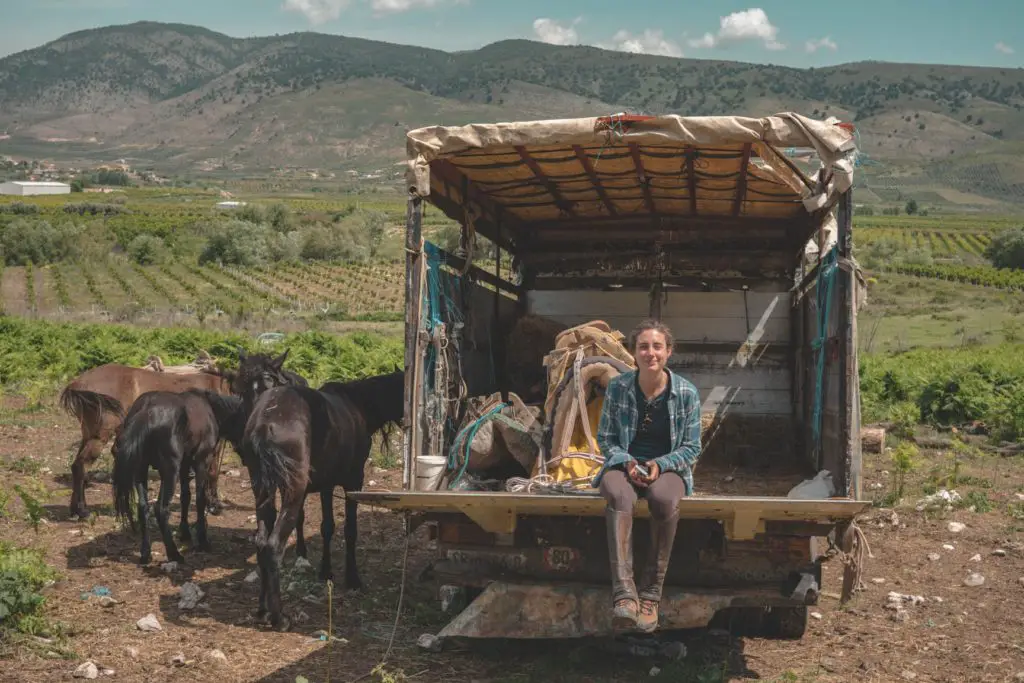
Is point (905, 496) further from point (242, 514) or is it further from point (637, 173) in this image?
point (242, 514)

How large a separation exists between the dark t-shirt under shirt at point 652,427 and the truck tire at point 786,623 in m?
1.70

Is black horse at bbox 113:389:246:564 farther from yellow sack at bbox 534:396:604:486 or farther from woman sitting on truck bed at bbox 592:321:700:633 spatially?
woman sitting on truck bed at bbox 592:321:700:633

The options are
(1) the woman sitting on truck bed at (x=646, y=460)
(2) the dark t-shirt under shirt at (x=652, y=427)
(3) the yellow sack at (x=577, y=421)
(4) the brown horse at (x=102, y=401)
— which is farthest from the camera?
(4) the brown horse at (x=102, y=401)

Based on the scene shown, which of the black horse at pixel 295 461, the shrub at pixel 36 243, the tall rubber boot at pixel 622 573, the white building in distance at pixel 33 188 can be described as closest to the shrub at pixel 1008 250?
the black horse at pixel 295 461

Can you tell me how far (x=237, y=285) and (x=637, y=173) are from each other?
2451 inches

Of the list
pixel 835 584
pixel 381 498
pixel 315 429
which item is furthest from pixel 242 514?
pixel 835 584

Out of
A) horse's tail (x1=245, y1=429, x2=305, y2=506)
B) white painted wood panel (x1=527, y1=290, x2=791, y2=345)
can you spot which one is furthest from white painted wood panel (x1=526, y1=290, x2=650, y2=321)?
horse's tail (x1=245, y1=429, x2=305, y2=506)

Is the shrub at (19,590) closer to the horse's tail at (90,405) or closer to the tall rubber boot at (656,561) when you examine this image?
the horse's tail at (90,405)

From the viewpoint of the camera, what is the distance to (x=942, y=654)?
5.84 m

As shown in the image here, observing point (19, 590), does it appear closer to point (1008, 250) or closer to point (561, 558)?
point (561, 558)

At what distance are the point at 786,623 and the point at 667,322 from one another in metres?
3.79

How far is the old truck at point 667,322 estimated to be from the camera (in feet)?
17.9

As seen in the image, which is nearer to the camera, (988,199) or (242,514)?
(242,514)

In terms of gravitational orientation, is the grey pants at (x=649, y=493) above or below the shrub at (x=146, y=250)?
above
